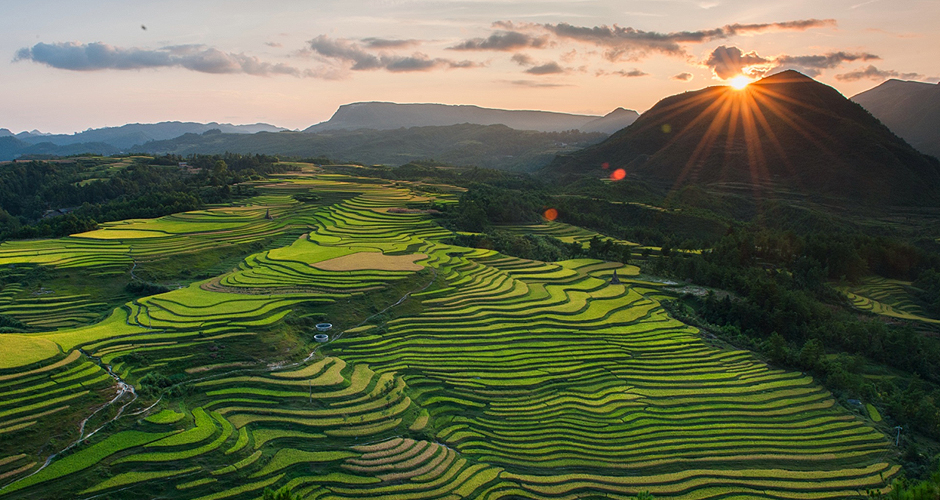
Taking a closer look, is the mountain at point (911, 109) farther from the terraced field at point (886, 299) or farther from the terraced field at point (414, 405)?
the terraced field at point (414, 405)

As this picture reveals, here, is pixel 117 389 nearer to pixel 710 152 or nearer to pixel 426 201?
pixel 426 201

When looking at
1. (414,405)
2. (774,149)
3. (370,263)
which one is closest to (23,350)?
(414,405)

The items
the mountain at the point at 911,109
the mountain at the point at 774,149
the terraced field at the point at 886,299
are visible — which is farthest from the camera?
the mountain at the point at 911,109

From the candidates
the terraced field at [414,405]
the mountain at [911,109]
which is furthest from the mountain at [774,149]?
the terraced field at [414,405]

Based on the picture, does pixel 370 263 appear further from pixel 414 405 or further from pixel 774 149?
pixel 774 149

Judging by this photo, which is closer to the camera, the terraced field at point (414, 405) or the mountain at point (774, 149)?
the terraced field at point (414, 405)

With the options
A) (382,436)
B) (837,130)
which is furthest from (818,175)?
(382,436)

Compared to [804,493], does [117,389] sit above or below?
above
